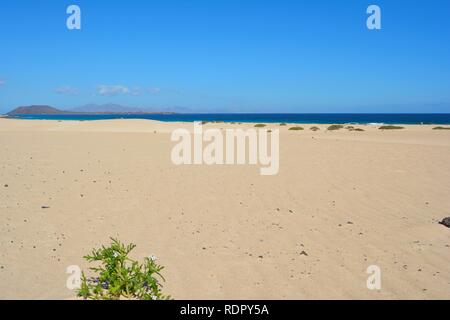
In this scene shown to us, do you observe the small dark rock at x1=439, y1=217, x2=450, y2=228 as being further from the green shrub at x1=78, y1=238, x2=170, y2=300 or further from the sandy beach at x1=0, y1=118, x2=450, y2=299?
the green shrub at x1=78, y1=238, x2=170, y2=300

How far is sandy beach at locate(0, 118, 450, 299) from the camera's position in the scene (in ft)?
13.9

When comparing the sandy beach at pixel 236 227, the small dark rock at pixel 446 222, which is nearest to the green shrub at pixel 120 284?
the sandy beach at pixel 236 227

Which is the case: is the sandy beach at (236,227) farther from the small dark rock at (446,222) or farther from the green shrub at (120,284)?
the green shrub at (120,284)

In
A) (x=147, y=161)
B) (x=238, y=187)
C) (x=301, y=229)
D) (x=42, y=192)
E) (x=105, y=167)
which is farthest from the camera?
(x=147, y=161)

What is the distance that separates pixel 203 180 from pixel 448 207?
5090 mm

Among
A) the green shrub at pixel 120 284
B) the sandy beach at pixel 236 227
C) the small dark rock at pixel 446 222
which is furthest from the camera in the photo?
the small dark rock at pixel 446 222

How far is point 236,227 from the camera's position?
6.02 meters

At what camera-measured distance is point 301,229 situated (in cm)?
595

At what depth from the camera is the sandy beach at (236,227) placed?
4.23m

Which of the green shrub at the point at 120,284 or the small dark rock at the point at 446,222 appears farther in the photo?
the small dark rock at the point at 446,222

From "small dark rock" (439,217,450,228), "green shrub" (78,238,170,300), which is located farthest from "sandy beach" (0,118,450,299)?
"green shrub" (78,238,170,300)
